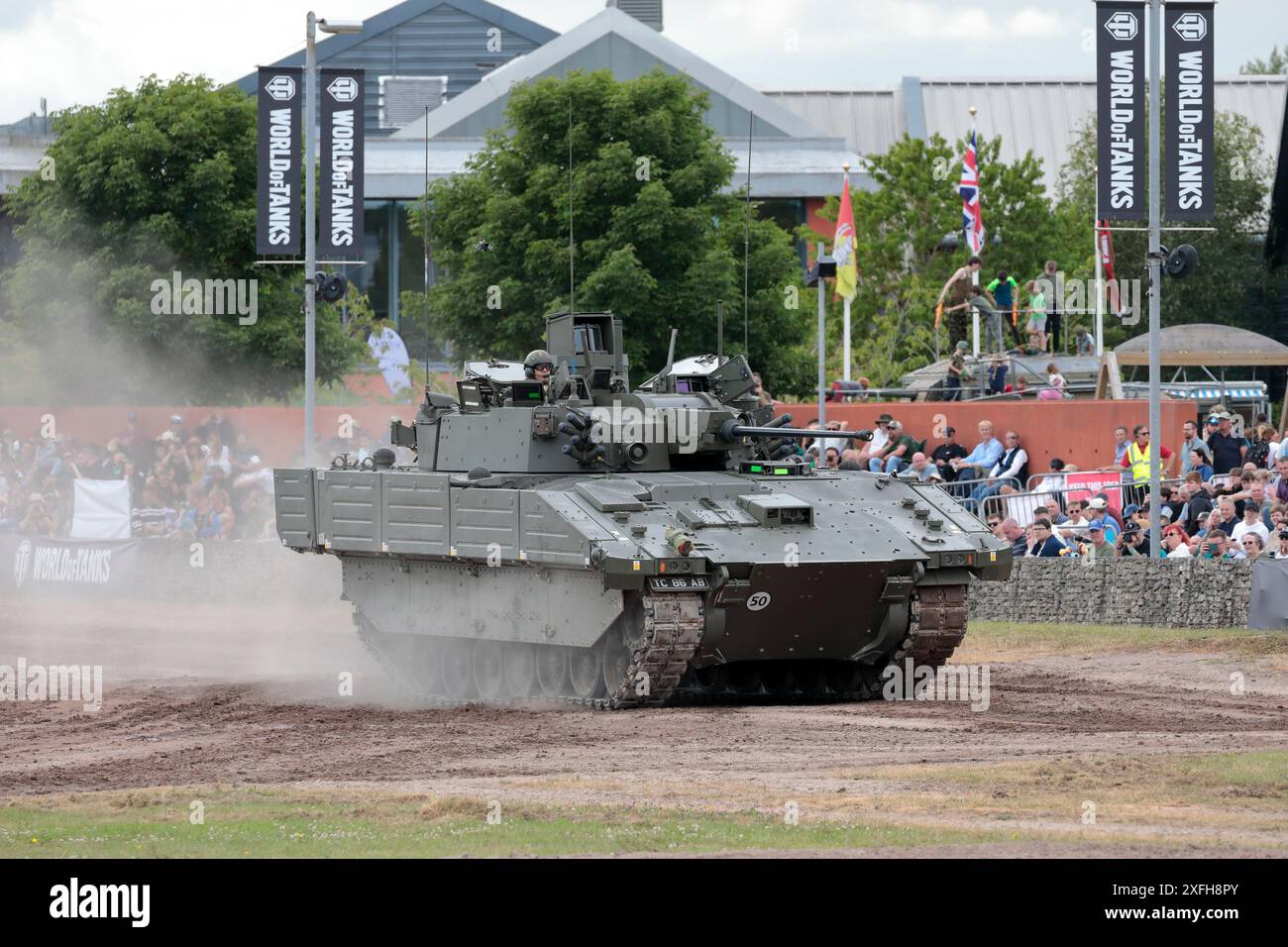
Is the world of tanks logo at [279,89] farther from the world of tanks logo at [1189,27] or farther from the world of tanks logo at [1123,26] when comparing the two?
the world of tanks logo at [1189,27]

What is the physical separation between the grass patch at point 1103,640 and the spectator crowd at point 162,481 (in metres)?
12.2

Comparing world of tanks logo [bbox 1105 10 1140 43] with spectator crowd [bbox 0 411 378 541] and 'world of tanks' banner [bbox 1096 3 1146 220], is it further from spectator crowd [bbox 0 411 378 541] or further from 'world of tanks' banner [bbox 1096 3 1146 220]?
spectator crowd [bbox 0 411 378 541]

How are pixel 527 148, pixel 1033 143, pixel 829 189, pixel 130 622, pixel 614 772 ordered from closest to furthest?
1. pixel 614 772
2. pixel 130 622
3. pixel 527 148
4. pixel 829 189
5. pixel 1033 143

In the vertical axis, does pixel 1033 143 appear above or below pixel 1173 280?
above

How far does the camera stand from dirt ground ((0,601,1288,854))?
1425 cm

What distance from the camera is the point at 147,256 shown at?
42188 mm

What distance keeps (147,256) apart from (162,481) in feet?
26.5

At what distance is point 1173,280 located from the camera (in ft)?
198

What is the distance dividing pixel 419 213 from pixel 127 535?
10022 mm

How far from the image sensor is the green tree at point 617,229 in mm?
38731

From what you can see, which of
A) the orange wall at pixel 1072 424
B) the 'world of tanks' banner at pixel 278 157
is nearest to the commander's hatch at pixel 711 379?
the orange wall at pixel 1072 424

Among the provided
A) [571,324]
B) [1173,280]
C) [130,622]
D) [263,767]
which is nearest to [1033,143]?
[1173,280]

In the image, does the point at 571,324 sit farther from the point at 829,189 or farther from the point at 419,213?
the point at 829,189

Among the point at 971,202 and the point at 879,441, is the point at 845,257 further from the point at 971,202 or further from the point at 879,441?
the point at 879,441
